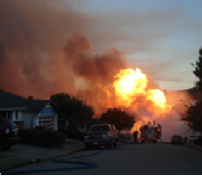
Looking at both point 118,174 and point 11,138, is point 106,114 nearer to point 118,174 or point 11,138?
point 11,138

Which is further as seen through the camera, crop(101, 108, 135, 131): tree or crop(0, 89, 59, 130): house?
crop(101, 108, 135, 131): tree

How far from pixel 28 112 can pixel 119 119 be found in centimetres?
2999

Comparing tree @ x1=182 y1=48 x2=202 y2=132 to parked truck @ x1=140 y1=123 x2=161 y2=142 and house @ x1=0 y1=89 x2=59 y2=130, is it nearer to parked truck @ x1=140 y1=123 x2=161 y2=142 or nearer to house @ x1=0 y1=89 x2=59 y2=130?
parked truck @ x1=140 y1=123 x2=161 y2=142

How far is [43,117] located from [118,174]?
27.8 m

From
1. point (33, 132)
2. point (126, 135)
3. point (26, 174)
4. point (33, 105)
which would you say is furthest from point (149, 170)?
point (126, 135)

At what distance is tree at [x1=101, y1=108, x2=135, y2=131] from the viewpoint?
57.6 m

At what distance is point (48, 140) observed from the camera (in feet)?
61.0

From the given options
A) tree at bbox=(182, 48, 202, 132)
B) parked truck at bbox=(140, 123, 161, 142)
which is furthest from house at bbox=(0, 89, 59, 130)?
tree at bbox=(182, 48, 202, 132)

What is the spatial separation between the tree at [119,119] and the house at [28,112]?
854 inches

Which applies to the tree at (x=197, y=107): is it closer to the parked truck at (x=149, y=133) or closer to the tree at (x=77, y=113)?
the parked truck at (x=149, y=133)

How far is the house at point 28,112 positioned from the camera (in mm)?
27850

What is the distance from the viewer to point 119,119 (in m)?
58.1

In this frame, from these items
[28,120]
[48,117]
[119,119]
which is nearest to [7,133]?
[28,120]

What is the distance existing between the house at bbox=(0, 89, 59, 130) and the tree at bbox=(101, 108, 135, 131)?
71.1 ft
